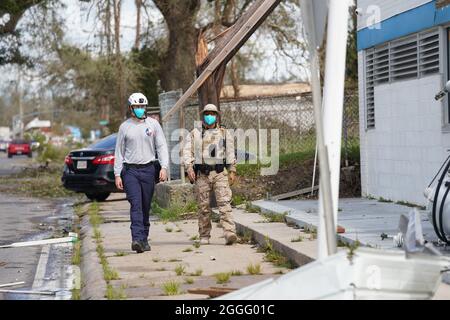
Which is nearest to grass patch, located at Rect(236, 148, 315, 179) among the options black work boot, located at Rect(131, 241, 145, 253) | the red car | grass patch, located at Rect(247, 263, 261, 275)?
black work boot, located at Rect(131, 241, 145, 253)

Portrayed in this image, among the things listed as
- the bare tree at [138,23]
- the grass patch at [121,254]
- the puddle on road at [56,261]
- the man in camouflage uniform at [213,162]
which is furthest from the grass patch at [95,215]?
the bare tree at [138,23]

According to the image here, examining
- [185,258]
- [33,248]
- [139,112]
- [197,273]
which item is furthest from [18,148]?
[197,273]

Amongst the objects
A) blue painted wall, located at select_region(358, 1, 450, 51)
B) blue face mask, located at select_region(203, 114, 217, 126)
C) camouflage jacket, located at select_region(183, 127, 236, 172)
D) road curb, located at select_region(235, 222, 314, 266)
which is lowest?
road curb, located at select_region(235, 222, 314, 266)

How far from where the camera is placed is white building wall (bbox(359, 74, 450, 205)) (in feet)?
42.3

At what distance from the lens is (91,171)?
20312 millimetres

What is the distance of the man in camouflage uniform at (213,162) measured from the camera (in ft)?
37.8

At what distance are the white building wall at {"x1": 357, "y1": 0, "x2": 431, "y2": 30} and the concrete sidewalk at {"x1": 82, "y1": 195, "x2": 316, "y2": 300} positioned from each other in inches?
149

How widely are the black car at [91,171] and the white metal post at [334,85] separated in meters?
13.7

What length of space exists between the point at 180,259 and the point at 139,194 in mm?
1188

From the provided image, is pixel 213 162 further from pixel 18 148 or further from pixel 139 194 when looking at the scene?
pixel 18 148

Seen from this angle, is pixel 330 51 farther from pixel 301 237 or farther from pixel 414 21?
pixel 414 21

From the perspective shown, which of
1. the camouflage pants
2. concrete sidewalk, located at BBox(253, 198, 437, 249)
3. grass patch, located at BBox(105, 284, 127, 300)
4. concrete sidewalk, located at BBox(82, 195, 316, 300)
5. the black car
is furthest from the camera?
the black car

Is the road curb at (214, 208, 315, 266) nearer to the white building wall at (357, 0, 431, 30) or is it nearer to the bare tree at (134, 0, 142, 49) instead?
the white building wall at (357, 0, 431, 30)

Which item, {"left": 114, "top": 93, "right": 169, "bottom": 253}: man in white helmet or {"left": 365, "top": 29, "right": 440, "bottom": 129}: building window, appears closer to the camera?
{"left": 114, "top": 93, "right": 169, "bottom": 253}: man in white helmet
